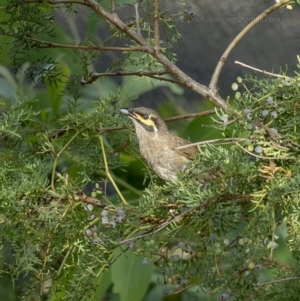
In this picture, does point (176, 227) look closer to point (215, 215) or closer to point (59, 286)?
point (215, 215)

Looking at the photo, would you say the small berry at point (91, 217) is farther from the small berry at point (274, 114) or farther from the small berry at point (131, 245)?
the small berry at point (274, 114)

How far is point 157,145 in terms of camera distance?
1.83 metres

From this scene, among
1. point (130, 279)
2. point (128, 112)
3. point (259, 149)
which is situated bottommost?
point (130, 279)

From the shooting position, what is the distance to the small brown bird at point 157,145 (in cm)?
167

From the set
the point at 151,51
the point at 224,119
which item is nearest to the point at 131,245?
the point at 224,119

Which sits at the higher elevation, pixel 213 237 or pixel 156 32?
pixel 156 32

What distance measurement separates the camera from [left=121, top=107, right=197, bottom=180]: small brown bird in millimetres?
1673

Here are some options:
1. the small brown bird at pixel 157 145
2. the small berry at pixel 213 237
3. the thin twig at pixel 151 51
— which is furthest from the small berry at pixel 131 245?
the small brown bird at pixel 157 145

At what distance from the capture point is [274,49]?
2736mm

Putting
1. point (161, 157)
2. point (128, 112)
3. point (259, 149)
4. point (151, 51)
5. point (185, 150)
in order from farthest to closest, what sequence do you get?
1. point (161, 157)
2. point (185, 150)
3. point (128, 112)
4. point (151, 51)
5. point (259, 149)

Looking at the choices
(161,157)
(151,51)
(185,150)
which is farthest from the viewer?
(161,157)

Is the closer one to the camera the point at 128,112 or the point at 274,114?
the point at 274,114

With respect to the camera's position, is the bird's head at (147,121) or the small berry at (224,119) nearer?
the small berry at (224,119)

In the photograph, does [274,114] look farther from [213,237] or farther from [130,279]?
[130,279]
